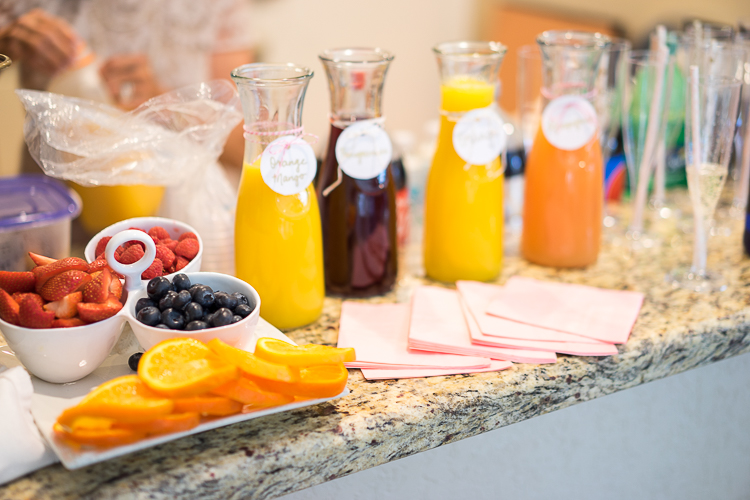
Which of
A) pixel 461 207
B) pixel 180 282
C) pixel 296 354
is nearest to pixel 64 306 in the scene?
pixel 180 282

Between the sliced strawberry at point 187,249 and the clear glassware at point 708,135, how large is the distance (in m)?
0.72

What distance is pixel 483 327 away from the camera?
86 centimetres

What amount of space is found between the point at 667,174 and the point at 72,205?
47.2 inches

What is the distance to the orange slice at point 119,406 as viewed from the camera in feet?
1.94

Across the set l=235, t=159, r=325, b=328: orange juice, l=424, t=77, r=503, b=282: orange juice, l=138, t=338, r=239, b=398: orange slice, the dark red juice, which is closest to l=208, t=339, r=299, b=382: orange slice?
l=138, t=338, r=239, b=398: orange slice

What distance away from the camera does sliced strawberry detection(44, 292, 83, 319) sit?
660 millimetres

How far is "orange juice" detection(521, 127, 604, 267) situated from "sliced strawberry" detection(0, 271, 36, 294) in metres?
0.76

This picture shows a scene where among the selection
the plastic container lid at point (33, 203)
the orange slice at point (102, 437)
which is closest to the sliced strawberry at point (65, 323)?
the orange slice at point (102, 437)

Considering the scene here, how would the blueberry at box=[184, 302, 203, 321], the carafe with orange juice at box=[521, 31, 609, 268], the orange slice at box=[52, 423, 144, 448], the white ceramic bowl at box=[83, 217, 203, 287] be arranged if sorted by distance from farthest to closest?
the carafe with orange juice at box=[521, 31, 609, 268] < the white ceramic bowl at box=[83, 217, 203, 287] < the blueberry at box=[184, 302, 203, 321] < the orange slice at box=[52, 423, 144, 448]

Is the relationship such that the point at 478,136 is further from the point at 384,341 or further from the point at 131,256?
the point at 131,256

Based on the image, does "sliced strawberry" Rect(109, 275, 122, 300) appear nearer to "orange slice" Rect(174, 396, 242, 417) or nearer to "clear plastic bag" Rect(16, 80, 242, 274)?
"orange slice" Rect(174, 396, 242, 417)

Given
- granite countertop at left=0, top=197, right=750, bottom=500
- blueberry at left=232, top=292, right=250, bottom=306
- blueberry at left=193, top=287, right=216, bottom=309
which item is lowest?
granite countertop at left=0, top=197, right=750, bottom=500

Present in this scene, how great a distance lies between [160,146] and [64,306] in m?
0.36

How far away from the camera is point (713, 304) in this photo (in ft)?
3.18
